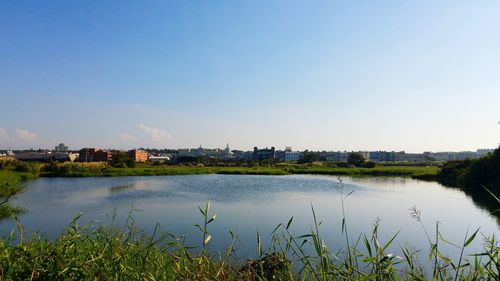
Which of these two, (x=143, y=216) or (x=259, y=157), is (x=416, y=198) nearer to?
(x=143, y=216)

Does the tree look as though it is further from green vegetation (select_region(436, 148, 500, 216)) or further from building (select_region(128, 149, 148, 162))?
green vegetation (select_region(436, 148, 500, 216))

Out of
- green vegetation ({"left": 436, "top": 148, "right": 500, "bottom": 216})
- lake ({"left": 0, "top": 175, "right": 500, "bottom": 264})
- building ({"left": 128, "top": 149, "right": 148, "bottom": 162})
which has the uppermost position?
building ({"left": 128, "top": 149, "right": 148, "bottom": 162})

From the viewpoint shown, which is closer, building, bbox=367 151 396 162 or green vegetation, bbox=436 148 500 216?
green vegetation, bbox=436 148 500 216

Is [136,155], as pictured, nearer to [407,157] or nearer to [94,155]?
[94,155]

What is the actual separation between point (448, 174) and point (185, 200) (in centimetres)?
4288

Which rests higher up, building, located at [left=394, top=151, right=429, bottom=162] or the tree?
building, located at [left=394, top=151, right=429, bottom=162]

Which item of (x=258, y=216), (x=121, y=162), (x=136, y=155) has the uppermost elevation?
(x=136, y=155)

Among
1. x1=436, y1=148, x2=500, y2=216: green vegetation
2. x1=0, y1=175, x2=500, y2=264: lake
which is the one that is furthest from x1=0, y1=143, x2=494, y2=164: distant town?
x1=0, y1=175, x2=500, y2=264: lake

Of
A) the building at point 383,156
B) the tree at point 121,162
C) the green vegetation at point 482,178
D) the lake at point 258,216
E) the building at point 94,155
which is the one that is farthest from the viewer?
the building at point 383,156

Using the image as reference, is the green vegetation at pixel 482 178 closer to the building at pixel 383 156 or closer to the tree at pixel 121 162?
the tree at pixel 121 162

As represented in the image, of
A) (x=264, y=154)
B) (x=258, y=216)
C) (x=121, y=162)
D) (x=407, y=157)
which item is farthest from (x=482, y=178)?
(x=407, y=157)

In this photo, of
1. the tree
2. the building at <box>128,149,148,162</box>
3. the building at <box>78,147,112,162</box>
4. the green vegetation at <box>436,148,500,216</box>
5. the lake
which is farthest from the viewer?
the building at <box>128,149,148,162</box>

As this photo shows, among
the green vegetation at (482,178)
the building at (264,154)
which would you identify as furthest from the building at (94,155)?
the green vegetation at (482,178)

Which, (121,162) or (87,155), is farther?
(87,155)
